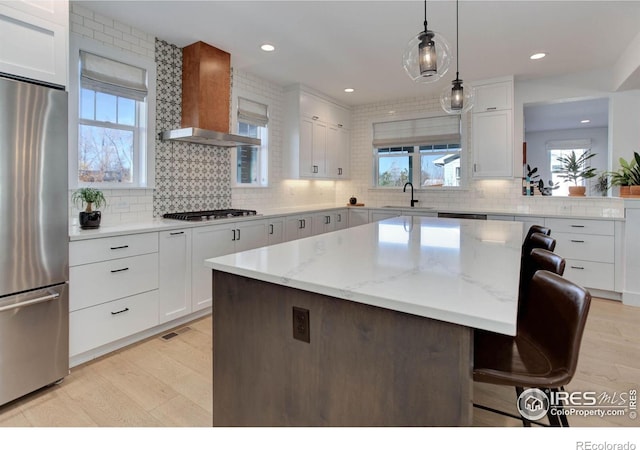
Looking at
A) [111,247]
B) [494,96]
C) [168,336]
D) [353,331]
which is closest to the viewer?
[353,331]

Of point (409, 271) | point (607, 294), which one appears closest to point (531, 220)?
point (607, 294)

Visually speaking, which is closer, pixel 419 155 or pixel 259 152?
pixel 259 152

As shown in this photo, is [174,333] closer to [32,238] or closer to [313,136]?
[32,238]

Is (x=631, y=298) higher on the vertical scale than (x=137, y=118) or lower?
lower

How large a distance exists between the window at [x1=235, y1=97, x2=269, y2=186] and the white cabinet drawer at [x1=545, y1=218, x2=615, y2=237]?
12.1 ft

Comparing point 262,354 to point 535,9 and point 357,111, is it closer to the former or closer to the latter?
point 535,9

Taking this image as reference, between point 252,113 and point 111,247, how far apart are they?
2709mm

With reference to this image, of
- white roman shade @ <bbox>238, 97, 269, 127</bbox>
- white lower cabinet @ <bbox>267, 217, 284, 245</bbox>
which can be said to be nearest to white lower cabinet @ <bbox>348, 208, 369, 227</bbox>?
white lower cabinet @ <bbox>267, 217, 284, 245</bbox>

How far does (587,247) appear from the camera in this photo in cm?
418

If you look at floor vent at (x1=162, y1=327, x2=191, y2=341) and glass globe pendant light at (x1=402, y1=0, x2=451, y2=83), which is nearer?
glass globe pendant light at (x1=402, y1=0, x2=451, y2=83)

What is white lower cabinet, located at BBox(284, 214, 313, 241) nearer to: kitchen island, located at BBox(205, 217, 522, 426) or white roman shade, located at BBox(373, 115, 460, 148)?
white roman shade, located at BBox(373, 115, 460, 148)

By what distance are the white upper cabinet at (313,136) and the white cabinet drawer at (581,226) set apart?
10.4ft

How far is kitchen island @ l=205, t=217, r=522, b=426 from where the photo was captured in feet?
3.41
